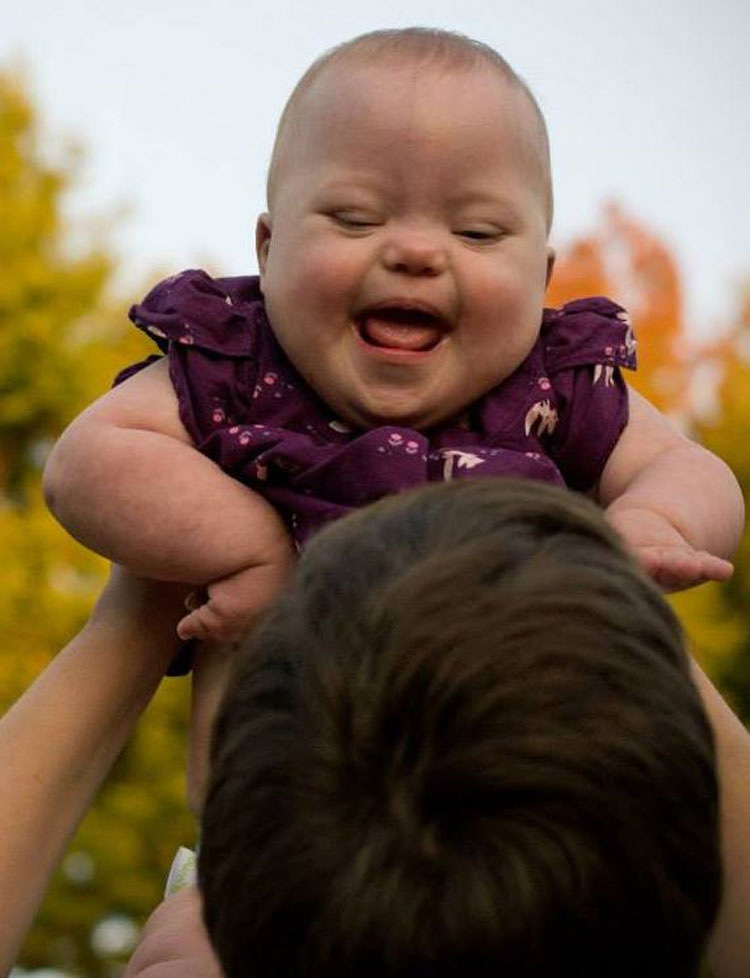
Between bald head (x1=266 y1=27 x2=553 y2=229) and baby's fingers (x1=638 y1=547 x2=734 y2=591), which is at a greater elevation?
bald head (x1=266 y1=27 x2=553 y2=229)

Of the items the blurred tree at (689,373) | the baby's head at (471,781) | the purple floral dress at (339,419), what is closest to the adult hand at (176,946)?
the purple floral dress at (339,419)

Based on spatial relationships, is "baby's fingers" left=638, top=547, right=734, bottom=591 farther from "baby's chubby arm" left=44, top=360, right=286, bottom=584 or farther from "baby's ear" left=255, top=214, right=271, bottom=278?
"baby's ear" left=255, top=214, right=271, bottom=278

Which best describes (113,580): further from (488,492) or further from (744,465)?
(744,465)

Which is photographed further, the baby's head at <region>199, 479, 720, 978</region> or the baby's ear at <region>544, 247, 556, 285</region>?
the baby's ear at <region>544, 247, 556, 285</region>

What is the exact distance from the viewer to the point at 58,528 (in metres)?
8.76

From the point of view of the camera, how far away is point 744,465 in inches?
276

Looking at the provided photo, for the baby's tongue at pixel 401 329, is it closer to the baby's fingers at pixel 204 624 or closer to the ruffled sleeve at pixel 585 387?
the ruffled sleeve at pixel 585 387

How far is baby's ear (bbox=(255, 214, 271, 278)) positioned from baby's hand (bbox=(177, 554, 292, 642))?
0.45 metres

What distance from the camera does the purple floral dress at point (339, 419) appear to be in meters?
2.06

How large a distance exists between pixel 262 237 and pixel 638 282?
1528 cm

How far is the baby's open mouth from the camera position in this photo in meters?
2.10

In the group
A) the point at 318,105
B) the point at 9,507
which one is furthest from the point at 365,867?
the point at 9,507

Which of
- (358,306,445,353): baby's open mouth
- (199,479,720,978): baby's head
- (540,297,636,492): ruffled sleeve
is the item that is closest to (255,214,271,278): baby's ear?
(358,306,445,353): baby's open mouth

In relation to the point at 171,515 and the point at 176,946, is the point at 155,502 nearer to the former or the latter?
the point at 171,515
